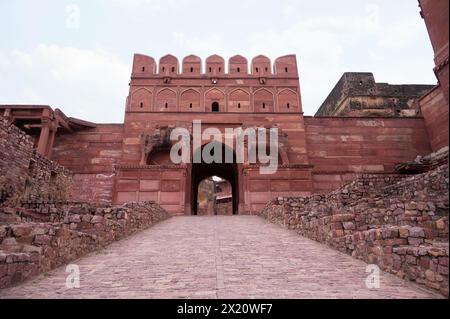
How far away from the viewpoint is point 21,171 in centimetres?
1045

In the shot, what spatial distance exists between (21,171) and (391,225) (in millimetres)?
11941

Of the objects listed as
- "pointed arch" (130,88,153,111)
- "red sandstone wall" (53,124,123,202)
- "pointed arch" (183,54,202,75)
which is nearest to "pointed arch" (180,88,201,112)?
"pointed arch" (183,54,202,75)

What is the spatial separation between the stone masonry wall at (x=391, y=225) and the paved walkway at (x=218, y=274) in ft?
0.78

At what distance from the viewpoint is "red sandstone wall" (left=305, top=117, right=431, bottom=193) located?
697 inches

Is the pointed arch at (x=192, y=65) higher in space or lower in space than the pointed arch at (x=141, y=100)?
higher

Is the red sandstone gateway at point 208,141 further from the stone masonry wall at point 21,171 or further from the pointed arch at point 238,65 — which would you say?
the stone masonry wall at point 21,171

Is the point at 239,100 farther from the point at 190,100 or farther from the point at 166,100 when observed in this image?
the point at 166,100

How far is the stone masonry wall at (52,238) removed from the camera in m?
3.76

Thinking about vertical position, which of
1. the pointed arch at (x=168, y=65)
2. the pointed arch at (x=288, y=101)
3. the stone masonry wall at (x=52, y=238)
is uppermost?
the pointed arch at (x=168, y=65)

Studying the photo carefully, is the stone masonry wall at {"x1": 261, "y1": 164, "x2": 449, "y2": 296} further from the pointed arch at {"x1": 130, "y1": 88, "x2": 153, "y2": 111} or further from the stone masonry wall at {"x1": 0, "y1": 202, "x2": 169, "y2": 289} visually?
the pointed arch at {"x1": 130, "y1": 88, "x2": 153, "y2": 111}

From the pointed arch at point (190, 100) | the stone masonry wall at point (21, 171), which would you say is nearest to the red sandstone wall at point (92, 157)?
the stone masonry wall at point (21, 171)

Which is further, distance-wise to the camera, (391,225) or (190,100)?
(190,100)

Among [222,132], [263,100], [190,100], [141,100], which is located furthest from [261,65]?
[141,100]
